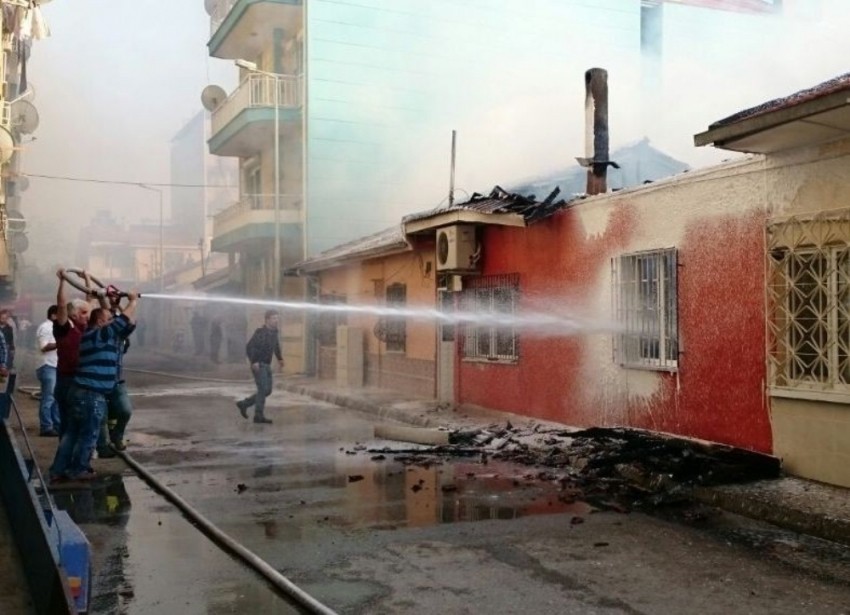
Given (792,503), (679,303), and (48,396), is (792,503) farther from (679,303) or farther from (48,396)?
(48,396)

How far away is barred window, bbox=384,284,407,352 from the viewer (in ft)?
56.0

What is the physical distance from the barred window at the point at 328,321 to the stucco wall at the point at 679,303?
8.70 meters

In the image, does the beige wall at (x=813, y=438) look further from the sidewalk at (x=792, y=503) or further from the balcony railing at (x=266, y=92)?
the balcony railing at (x=266, y=92)

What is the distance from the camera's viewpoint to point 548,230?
12.0 m

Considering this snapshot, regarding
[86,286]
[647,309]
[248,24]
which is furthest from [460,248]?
[248,24]

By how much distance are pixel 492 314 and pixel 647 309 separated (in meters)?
3.76

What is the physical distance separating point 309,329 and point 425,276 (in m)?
8.03

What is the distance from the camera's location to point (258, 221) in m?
24.6

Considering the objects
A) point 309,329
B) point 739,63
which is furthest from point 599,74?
point 739,63

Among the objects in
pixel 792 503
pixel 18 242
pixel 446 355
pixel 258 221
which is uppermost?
pixel 18 242

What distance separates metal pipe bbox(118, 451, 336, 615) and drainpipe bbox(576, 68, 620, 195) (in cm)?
734

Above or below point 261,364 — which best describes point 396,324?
above

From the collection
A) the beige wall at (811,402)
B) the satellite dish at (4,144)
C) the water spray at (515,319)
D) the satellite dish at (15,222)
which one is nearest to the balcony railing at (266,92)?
the satellite dish at (4,144)

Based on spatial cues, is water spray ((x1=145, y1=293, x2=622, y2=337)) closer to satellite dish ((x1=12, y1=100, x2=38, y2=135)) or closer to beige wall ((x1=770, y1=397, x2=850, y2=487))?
beige wall ((x1=770, y1=397, x2=850, y2=487))
